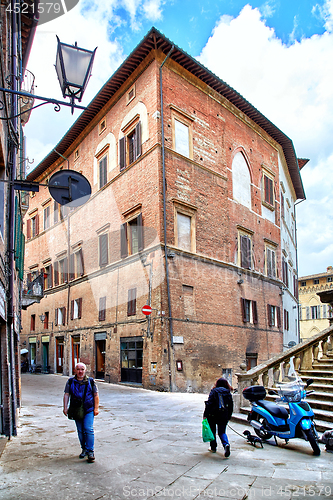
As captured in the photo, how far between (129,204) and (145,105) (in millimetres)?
4526

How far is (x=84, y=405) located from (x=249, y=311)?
16.9m

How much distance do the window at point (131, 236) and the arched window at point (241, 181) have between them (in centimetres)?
627

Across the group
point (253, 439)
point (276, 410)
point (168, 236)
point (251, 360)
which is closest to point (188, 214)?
point (168, 236)

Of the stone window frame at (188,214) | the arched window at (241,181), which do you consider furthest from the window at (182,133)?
the arched window at (241,181)

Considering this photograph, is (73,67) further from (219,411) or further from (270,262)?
(270,262)

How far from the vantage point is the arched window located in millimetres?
22348

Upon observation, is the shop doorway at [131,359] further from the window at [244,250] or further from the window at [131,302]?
the window at [244,250]

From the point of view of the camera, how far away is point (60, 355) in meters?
25.0

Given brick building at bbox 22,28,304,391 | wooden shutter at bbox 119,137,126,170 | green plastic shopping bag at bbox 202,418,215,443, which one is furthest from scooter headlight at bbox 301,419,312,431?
wooden shutter at bbox 119,137,126,170

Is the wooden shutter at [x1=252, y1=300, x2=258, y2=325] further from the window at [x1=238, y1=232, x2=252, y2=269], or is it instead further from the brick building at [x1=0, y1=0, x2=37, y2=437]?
the brick building at [x1=0, y1=0, x2=37, y2=437]

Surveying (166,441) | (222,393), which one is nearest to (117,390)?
(166,441)

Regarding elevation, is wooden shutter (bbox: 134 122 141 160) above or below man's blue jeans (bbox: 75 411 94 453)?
above

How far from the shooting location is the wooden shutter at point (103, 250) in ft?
67.3

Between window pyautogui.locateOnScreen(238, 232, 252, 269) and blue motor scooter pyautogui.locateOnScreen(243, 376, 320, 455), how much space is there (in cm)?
1466
